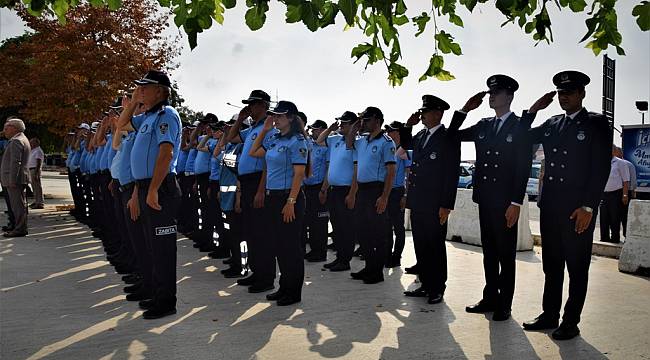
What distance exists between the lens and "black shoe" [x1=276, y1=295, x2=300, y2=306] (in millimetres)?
5832

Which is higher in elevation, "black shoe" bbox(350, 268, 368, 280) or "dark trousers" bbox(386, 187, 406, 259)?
"dark trousers" bbox(386, 187, 406, 259)

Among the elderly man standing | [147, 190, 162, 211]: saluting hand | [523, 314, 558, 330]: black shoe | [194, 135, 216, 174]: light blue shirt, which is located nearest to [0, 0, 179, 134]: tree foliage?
the elderly man standing

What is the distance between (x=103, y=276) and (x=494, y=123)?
16.8 ft

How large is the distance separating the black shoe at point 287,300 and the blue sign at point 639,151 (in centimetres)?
1206

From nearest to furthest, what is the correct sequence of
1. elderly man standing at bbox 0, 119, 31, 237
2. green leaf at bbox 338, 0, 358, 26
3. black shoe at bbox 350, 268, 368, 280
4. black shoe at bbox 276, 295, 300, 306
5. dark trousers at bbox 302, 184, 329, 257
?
1. green leaf at bbox 338, 0, 358, 26
2. black shoe at bbox 276, 295, 300, 306
3. black shoe at bbox 350, 268, 368, 280
4. dark trousers at bbox 302, 184, 329, 257
5. elderly man standing at bbox 0, 119, 31, 237

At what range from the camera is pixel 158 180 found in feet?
17.1

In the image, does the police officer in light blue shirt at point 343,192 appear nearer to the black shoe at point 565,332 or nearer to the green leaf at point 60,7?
the black shoe at point 565,332

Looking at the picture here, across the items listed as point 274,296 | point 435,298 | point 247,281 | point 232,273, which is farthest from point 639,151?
point 274,296

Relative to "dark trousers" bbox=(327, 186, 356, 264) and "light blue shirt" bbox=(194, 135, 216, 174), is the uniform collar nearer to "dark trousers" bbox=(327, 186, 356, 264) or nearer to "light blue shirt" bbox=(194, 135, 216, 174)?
"dark trousers" bbox=(327, 186, 356, 264)

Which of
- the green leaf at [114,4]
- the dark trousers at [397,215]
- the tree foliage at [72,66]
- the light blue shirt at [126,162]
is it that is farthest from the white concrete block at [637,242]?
the tree foliage at [72,66]

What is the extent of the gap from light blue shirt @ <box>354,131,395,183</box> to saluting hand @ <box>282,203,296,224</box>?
1658 millimetres

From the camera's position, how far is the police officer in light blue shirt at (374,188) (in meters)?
7.14

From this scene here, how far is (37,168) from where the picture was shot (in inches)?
600

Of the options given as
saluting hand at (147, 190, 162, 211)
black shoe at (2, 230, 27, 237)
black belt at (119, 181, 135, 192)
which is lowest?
black shoe at (2, 230, 27, 237)
